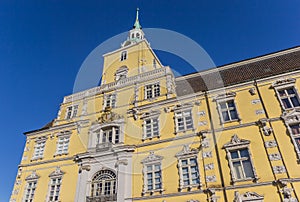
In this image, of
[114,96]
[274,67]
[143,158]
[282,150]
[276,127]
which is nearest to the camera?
[282,150]

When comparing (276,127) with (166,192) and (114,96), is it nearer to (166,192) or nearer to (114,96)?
(166,192)

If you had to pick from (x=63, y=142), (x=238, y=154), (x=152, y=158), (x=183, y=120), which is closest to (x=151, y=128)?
(x=152, y=158)

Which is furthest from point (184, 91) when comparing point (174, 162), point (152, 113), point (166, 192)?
A: point (166, 192)

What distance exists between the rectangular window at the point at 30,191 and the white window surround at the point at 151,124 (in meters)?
11.4

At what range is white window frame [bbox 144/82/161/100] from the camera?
22241 millimetres

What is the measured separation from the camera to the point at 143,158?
18.9m

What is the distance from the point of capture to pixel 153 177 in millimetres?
17688

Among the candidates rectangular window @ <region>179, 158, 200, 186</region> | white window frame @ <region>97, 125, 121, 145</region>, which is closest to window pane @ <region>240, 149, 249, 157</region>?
rectangular window @ <region>179, 158, 200, 186</region>

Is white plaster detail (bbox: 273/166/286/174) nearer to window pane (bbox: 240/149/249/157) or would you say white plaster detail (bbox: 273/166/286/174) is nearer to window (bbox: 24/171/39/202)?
window pane (bbox: 240/149/249/157)

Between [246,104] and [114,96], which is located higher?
[114,96]

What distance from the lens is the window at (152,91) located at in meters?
22.3

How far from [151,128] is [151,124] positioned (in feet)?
1.31

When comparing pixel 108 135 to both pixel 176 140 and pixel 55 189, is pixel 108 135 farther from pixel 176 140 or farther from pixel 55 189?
pixel 176 140

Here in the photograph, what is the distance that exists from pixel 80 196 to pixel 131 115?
8.05 m
